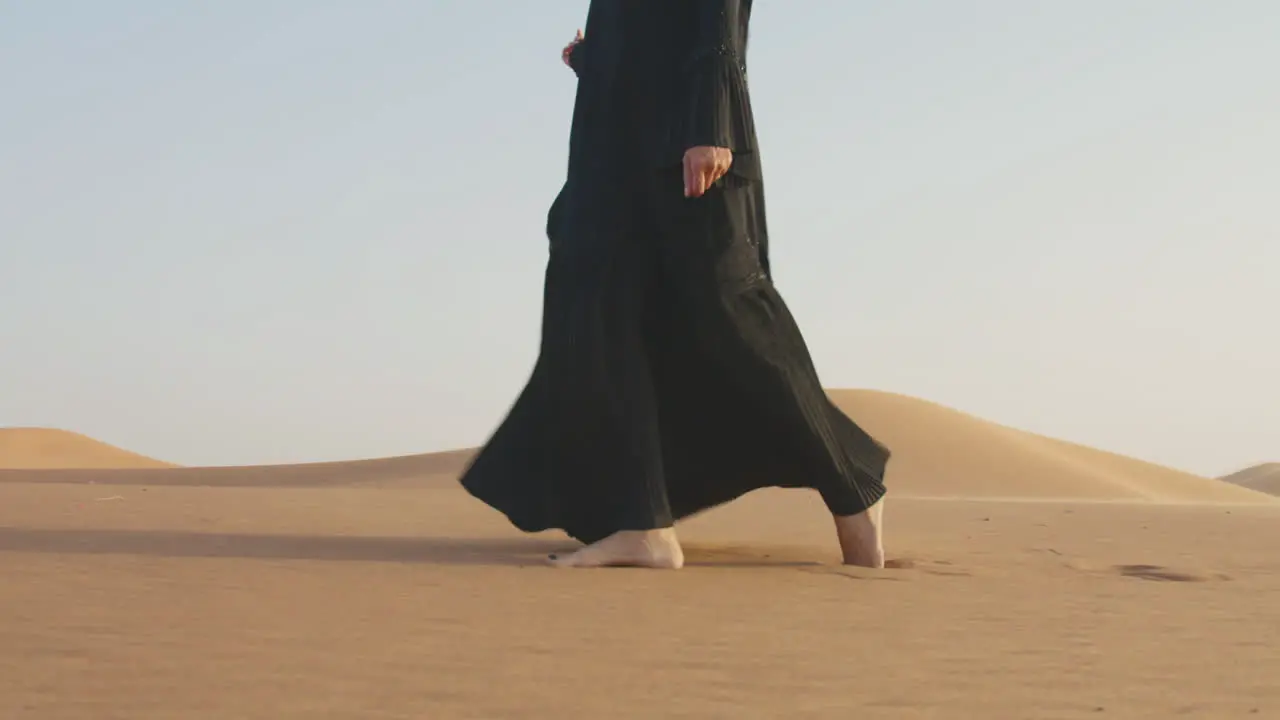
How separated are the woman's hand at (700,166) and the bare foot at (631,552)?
0.91 m

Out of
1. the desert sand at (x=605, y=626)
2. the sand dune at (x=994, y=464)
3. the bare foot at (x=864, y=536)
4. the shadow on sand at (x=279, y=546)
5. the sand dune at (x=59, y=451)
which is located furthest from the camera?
the sand dune at (x=59, y=451)

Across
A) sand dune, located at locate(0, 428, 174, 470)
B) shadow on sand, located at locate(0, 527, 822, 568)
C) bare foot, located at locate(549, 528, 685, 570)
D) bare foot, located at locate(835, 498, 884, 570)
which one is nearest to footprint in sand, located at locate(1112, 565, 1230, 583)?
bare foot, located at locate(835, 498, 884, 570)

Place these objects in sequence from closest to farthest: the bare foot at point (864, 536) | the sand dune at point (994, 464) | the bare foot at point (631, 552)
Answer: the bare foot at point (631, 552), the bare foot at point (864, 536), the sand dune at point (994, 464)

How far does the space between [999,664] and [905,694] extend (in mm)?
348

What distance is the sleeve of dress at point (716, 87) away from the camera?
386 centimetres

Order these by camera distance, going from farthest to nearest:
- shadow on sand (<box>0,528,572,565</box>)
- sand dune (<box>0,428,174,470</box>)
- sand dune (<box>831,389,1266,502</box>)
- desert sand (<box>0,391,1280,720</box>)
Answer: sand dune (<box>0,428,174,470</box>) < sand dune (<box>831,389,1266,502</box>) < shadow on sand (<box>0,528,572,565</box>) < desert sand (<box>0,391,1280,720</box>)

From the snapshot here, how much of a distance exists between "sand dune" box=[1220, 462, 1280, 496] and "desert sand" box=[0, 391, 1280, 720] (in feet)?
130

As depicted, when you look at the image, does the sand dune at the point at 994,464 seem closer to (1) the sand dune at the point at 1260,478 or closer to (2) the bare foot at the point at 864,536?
(2) the bare foot at the point at 864,536

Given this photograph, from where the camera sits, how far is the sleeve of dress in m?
3.86

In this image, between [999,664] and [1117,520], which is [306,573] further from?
[1117,520]

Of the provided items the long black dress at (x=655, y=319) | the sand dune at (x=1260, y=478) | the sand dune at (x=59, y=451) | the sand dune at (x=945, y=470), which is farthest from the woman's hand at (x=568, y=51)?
the sand dune at (x=1260, y=478)

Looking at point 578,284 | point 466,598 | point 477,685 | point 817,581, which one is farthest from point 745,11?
point 477,685

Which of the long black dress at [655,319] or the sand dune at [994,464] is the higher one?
the sand dune at [994,464]

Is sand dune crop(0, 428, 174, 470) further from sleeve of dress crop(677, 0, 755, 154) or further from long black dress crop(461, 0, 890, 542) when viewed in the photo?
sleeve of dress crop(677, 0, 755, 154)
